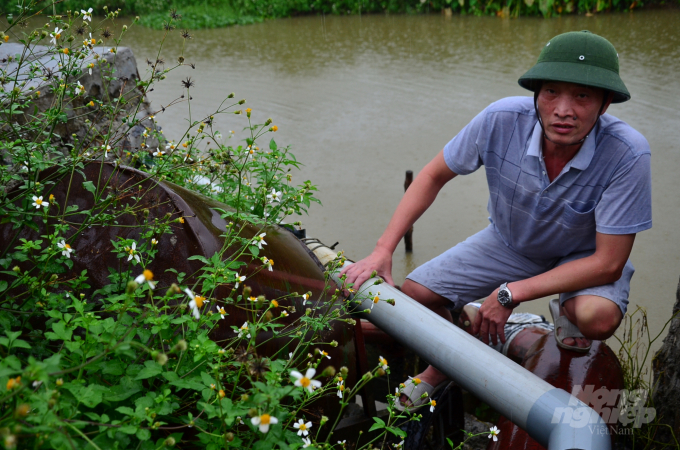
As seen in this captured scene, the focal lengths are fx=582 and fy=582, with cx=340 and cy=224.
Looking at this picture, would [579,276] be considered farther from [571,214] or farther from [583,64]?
[583,64]

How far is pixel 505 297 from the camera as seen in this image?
248cm

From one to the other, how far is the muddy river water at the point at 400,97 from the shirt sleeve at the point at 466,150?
153 centimetres

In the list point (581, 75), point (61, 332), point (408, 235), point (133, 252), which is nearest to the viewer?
point (61, 332)

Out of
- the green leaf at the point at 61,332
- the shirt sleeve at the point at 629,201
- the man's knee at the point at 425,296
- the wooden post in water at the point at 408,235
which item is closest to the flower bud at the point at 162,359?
the green leaf at the point at 61,332

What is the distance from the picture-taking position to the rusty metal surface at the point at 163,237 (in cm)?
177

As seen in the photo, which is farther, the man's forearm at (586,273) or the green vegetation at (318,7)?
the green vegetation at (318,7)

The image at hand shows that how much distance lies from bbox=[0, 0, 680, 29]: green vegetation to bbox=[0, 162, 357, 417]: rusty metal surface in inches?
398

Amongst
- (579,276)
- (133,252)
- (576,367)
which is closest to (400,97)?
(579,276)

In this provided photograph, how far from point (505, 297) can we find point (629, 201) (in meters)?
0.62

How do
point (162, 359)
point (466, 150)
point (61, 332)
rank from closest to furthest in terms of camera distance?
point (162, 359) < point (61, 332) < point (466, 150)

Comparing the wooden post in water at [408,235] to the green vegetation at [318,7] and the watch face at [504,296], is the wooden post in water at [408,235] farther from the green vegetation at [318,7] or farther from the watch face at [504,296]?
the green vegetation at [318,7]

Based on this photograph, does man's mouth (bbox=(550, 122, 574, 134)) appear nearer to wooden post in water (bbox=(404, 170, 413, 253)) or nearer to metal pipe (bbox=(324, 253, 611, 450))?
metal pipe (bbox=(324, 253, 611, 450))

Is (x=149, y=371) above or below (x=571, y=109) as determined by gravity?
below

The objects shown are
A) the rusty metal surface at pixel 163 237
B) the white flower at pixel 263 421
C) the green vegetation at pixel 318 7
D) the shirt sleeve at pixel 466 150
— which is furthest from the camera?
the green vegetation at pixel 318 7
